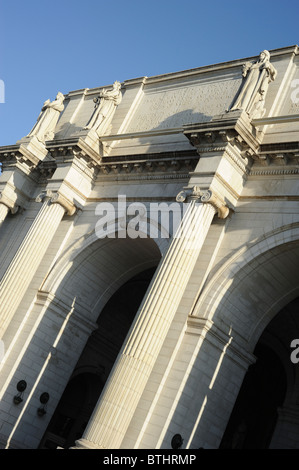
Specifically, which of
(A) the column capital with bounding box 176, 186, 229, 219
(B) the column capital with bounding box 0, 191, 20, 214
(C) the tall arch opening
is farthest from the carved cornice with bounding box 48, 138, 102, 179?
(C) the tall arch opening

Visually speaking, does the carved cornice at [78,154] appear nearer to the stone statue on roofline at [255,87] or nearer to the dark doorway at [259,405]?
the stone statue on roofline at [255,87]

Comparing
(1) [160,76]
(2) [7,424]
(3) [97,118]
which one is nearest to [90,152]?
(3) [97,118]

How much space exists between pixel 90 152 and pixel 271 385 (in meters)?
14.0

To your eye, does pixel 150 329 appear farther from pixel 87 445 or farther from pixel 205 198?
pixel 205 198

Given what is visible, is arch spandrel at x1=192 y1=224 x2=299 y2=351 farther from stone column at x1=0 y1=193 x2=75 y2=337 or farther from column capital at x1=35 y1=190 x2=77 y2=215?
column capital at x1=35 y1=190 x2=77 y2=215

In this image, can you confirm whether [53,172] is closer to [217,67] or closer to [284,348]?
[217,67]

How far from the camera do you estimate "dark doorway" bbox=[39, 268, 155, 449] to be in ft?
99.6

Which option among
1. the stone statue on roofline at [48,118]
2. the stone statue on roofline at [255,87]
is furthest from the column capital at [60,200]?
the stone statue on roofline at [255,87]

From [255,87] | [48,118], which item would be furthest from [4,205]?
[255,87]

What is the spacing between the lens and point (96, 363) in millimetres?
30766

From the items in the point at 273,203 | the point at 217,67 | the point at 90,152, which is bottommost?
the point at 273,203

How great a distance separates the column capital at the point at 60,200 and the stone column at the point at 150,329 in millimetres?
6713

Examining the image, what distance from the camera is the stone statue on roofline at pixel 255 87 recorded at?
2267 centimetres
